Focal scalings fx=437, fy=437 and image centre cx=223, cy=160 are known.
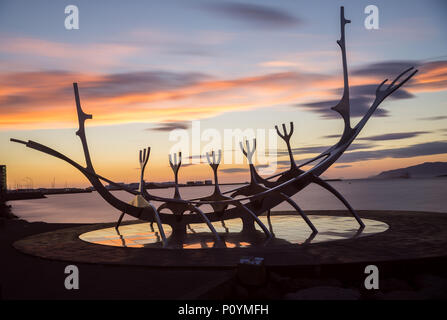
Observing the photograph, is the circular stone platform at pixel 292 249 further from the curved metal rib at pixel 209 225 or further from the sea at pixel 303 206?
the sea at pixel 303 206

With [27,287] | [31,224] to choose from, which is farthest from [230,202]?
[31,224]

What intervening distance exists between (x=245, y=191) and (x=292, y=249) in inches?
192

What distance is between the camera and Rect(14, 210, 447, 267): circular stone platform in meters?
10.0

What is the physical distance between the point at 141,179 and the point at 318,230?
646cm

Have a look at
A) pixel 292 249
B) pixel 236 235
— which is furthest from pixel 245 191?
pixel 292 249

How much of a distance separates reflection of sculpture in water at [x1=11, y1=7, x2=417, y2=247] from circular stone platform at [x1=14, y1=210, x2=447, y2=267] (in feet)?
3.57

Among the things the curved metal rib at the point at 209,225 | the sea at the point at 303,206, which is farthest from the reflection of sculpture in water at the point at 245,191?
the sea at the point at 303,206

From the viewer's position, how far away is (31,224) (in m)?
20.1

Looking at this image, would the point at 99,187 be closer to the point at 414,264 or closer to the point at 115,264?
the point at 115,264

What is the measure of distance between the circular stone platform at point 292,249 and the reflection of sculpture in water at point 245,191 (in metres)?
1.09

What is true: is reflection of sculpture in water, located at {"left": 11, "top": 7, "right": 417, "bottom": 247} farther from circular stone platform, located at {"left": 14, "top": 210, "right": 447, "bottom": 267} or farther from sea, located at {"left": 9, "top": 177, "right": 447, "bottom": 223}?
sea, located at {"left": 9, "top": 177, "right": 447, "bottom": 223}

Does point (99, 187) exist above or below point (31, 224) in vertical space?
above

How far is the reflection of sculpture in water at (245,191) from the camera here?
47.6ft

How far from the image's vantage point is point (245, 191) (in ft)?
52.7
